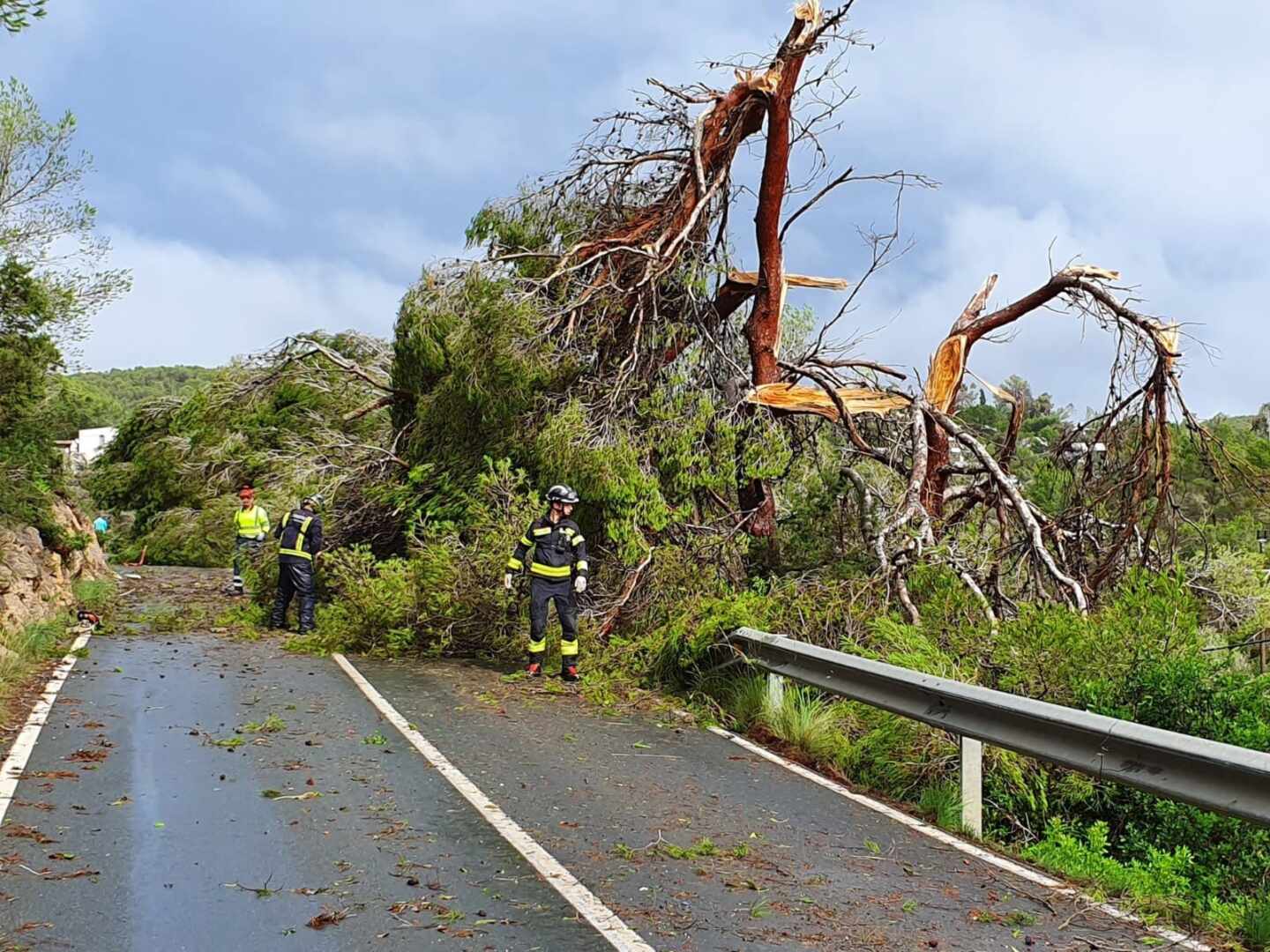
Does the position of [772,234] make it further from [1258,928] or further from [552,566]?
[1258,928]

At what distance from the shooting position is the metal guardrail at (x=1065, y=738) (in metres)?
5.29

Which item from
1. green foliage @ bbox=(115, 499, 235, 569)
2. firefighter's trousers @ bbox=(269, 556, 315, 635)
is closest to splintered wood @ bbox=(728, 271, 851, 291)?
firefighter's trousers @ bbox=(269, 556, 315, 635)

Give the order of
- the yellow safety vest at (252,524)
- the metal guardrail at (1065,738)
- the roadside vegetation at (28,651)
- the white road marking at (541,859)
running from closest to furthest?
the white road marking at (541,859), the metal guardrail at (1065,738), the roadside vegetation at (28,651), the yellow safety vest at (252,524)

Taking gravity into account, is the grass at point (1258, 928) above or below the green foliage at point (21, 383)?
below

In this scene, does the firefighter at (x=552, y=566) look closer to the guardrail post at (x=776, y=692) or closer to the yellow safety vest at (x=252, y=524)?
the guardrail post at (x=776, y=692)

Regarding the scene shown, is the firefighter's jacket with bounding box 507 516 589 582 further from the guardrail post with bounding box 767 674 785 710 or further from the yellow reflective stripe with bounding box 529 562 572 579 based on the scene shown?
the guardrail post with bounding box 767 674 785 710

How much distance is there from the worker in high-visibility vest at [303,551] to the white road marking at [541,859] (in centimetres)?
679

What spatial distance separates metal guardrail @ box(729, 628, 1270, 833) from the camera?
529cm

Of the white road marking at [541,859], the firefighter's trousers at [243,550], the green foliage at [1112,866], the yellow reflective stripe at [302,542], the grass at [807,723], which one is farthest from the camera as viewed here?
the firefighter's trousers at [243,550]

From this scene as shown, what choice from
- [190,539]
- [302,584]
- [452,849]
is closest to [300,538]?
[302,584]

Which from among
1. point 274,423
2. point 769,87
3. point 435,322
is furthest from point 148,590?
point 769,87

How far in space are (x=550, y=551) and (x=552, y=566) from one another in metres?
0.16

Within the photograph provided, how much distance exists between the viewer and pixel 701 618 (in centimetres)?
1115

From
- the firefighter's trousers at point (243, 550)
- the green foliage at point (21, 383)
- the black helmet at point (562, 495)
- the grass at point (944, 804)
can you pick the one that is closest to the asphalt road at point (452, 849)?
the grass at point (944, 804)
